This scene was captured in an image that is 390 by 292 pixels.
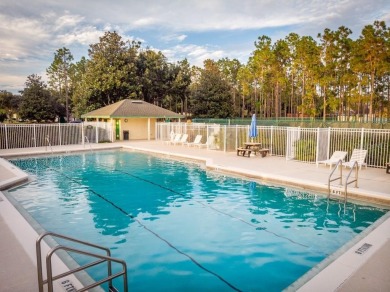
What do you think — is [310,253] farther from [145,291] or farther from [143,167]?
[143,167]

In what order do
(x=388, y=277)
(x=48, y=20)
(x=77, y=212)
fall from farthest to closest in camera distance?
1. (x=48, y=20)
2. (x=77, y=212)
3. (x=388, y=277)

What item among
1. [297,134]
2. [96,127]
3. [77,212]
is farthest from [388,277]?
[96,127]

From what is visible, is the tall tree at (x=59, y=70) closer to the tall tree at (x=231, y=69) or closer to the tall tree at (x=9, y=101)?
the tall tree at (x=9, y=101)

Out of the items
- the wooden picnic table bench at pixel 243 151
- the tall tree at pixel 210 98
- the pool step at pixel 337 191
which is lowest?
the pool step at pixel 337 191

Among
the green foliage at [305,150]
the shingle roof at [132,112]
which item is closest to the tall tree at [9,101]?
the shingle roof at [132,112]

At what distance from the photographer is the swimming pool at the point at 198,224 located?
4.94 m

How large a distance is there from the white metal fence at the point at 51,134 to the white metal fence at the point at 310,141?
11.1m

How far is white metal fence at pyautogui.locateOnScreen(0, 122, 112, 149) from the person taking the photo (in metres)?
20.5

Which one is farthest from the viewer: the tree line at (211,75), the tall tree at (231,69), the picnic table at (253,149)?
the tall tree at (231,69)

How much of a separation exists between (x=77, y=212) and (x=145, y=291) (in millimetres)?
4418

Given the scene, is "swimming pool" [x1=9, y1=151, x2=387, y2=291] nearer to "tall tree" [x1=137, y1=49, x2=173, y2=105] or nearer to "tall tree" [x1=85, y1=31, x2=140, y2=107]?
"tall tree" [x1=85, y1=31, x2=140, y2=107]

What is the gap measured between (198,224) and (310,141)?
29.8 feet

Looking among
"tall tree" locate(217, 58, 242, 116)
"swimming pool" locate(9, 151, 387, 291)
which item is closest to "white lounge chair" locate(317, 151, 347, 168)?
"swimming pool" locate(9, 151, 387, 291)

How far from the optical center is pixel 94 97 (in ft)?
126
